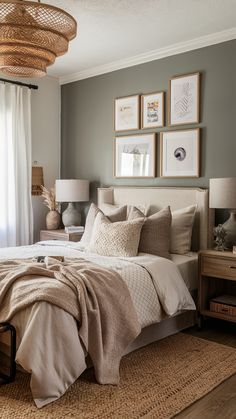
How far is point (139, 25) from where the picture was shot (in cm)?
376

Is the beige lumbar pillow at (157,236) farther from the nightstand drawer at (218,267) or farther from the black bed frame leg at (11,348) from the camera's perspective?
the black bed frame leg at (11,348)

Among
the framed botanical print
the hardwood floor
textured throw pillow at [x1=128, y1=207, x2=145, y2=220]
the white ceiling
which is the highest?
the white ceiling

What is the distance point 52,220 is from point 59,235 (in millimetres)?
398

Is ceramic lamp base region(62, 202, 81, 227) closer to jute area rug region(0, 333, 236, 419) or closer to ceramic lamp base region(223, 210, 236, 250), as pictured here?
ceramic lamp base region(223, 210, 236, 250)

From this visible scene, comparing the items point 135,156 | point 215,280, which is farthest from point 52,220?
point 215,280

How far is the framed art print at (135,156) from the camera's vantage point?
4598mm

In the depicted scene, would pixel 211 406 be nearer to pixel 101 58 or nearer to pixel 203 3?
pixel 203 3

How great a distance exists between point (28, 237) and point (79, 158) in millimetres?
1209

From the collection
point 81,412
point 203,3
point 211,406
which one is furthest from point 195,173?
point 81,412

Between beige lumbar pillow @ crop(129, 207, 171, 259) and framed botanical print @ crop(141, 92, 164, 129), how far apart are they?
1.18 meters

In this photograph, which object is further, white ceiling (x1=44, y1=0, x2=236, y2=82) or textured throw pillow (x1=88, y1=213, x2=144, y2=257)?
textured throw pillow (x1=88, y1=213, x2=144, y2=257)

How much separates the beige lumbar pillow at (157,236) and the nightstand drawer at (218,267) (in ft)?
1.12

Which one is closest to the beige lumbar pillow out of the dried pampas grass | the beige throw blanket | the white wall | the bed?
the bed

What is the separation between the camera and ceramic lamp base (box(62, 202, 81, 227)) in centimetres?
512
